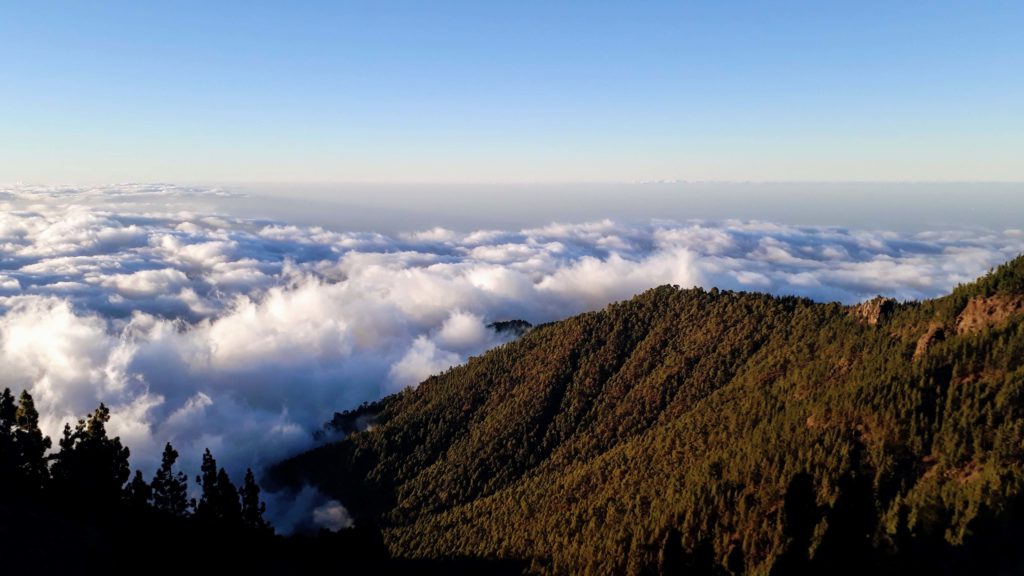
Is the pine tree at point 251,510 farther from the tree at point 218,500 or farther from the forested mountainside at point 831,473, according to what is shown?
the forested mountainside at point 831,473

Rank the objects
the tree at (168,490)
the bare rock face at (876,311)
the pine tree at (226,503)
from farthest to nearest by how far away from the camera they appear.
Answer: the bare rock face at (876,311)
the pine tree at (226,503)
the tree at (168,490)

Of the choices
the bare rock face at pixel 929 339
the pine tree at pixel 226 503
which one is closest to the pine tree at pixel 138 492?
the pine tree at pixel 226 503

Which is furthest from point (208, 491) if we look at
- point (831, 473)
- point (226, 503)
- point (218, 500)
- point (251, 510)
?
point (831, 473)

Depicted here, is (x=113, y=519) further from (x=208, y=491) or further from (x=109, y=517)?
(x=208, y=491)

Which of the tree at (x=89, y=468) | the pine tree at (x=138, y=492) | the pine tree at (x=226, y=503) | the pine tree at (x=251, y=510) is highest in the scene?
the tree at (x=89, y=468)

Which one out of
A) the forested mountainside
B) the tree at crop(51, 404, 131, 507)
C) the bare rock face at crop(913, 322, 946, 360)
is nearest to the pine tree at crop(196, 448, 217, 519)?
the tree at crop(51, 404, 131, 507)

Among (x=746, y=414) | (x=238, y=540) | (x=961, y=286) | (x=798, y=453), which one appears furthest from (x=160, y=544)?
(x=961, y=286)

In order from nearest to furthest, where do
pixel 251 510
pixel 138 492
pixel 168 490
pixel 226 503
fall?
pixel 138 492
pixel 168 490
pixel 226 503
pixel 251 510
